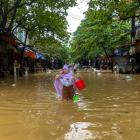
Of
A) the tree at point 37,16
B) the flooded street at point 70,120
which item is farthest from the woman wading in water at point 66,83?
the tree at point 37,16

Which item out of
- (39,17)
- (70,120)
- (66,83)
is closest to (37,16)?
(39,17)

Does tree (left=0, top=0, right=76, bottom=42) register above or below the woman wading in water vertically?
above

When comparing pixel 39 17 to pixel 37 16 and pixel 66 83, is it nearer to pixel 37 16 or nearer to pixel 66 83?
pixel 37 16

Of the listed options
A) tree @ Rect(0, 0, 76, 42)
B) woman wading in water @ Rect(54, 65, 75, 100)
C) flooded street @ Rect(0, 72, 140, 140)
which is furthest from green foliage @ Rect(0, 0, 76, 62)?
flooded street @ Rect(0, 72, 140, 140)

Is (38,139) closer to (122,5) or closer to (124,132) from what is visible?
(124,132)

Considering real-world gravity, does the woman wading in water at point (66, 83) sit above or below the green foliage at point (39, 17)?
below

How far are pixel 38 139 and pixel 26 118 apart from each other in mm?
2857

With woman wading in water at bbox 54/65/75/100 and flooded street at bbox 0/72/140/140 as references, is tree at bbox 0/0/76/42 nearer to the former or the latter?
woman wading in water at bbox 54/65/75/100

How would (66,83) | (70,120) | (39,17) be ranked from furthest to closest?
(39,17), (66,83), (70,120)

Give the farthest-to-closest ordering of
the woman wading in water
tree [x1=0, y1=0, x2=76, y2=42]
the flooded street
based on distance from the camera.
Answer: tree [x1=0, y1=0, x2=76, y2=42] < the woman wading in water < the flooded street

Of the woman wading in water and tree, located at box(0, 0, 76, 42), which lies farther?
tree, located at box(0, 0, 76, 42)

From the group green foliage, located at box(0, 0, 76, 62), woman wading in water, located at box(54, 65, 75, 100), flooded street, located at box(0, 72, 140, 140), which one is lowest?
flooded street, located at box(0, 72, 140, 140)

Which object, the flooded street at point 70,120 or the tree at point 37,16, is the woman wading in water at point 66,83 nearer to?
the flooded street at point 70,120

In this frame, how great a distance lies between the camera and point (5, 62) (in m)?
40.6
